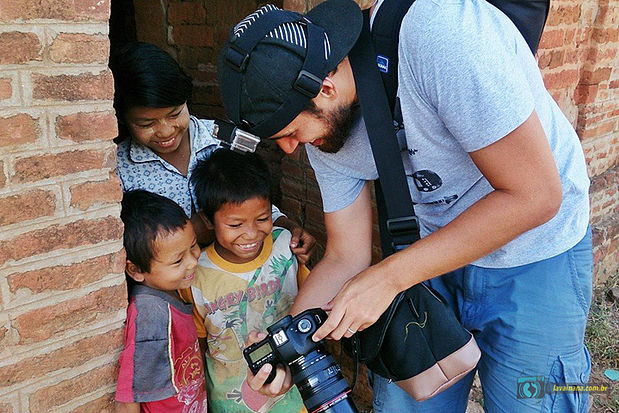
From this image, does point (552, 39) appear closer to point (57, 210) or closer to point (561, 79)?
point (561, 79)

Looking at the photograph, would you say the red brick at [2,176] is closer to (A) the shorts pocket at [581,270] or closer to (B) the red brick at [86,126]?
(B) the red brick at [86,126]

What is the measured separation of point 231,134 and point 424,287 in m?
0.62

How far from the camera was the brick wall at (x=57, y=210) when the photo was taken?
1257 millimetres

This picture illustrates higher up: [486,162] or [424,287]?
[486,162]

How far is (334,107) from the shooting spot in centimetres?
134

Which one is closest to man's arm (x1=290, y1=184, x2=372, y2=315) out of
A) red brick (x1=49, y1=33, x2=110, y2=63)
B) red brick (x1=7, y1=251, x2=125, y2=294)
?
red brick (x1=7, y1=251, x2=125, y2=294)

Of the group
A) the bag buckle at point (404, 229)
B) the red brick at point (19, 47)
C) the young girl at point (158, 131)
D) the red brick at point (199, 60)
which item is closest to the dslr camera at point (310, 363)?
the bag buckle at point (404, 229)

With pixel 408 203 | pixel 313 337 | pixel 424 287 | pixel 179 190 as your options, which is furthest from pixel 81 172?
pixel 424 287

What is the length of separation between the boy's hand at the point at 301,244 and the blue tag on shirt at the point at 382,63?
796 millimetres

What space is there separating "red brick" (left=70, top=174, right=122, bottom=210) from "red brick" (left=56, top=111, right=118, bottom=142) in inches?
4.6

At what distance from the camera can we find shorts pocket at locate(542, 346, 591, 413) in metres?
1.45

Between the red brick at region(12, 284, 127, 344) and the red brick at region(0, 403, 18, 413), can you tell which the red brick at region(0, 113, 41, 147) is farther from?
the red brick at region(0, 403, 18, 413)

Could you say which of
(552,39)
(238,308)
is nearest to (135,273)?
(238,308)

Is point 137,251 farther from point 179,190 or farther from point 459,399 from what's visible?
point 459,399
